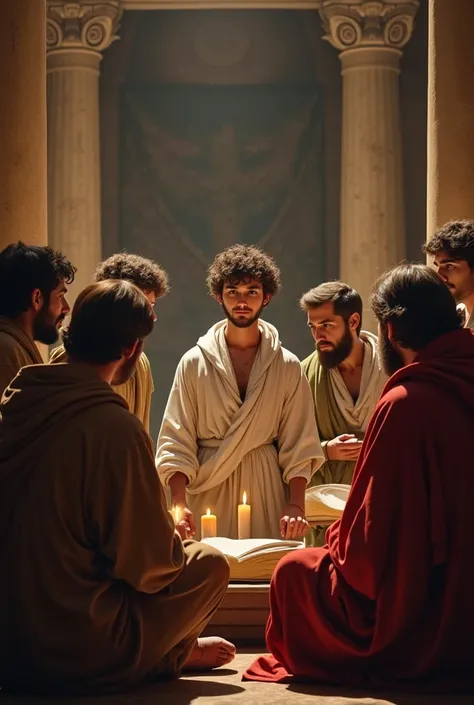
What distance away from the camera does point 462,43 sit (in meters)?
8.05

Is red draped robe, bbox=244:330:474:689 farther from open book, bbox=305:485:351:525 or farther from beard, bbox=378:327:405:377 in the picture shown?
open book, bbox=305:485:351:525

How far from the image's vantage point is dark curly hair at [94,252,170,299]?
7504 mm

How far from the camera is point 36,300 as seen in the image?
240 inches

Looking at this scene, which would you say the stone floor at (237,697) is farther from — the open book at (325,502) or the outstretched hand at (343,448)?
the outstretched hand at (343,448)

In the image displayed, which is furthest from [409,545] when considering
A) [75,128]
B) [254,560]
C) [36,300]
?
[75,128]

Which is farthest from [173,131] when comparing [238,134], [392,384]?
[392,384]

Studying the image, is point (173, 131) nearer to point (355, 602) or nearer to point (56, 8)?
point (56, 8)

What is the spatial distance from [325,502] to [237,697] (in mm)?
2549

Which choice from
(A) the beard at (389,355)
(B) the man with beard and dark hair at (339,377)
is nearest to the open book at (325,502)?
(B) the man with beard and dark hair at (339,377)

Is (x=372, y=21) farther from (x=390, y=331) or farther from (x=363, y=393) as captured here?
(x=390, y=331)

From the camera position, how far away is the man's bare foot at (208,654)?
5.52 meters

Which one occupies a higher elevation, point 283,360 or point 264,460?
point 283,360

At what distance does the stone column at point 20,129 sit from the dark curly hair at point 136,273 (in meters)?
0.37

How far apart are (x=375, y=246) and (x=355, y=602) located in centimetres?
824
